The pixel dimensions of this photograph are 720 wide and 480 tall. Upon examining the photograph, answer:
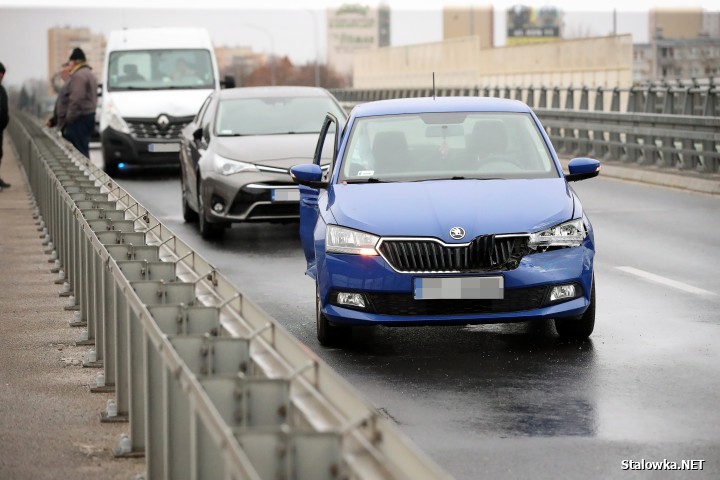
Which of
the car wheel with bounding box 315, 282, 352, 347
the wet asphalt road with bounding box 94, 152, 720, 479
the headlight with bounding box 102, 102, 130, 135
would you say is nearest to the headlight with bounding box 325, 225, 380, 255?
the car wheel with bounding box 315, 282, 352, 347

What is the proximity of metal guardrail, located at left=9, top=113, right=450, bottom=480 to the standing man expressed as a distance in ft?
44.8

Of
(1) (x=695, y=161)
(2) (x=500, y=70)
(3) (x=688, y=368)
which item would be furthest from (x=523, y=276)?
(2) (x=500, y=70)

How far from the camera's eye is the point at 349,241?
28.8ft

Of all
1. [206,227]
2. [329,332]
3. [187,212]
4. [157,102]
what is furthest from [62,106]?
[329,332]

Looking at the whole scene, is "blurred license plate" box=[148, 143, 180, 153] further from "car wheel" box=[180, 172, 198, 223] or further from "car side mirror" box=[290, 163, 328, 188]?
"car side mirror" box=[290, 163, 328, 188]

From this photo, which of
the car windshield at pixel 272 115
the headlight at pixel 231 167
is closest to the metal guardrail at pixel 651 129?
the car windshield at pixel 272 115

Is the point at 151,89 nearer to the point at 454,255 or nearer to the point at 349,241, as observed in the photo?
the point at 349,241

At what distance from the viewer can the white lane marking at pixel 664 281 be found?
37.1 ft

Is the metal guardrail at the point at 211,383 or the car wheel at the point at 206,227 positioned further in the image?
the car wheel at the point at 206,227

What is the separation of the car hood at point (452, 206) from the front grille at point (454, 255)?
0.15 feet

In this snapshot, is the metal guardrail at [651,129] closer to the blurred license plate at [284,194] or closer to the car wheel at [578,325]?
the blurred license plate at [284,194]

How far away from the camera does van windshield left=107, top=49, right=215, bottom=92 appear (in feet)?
89.5

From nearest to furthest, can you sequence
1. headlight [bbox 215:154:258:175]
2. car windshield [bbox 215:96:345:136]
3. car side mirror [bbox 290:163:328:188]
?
car side mirror [bbox 290:163:328:188] < headlight [bbox 215:154:258:175] < car windshield [bbox 215:96:345:136]

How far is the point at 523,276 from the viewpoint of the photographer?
855 cm
